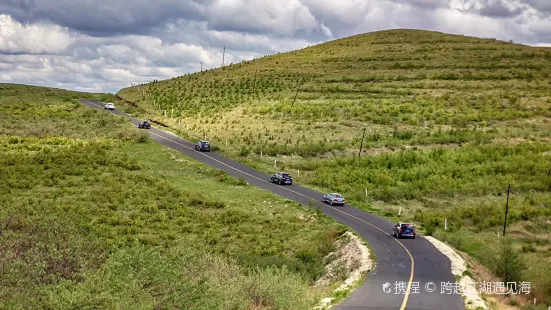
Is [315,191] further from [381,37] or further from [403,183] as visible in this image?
[381,37]

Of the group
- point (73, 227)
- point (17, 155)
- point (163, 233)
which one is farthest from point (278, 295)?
point (17, 155)

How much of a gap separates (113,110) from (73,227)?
258ft

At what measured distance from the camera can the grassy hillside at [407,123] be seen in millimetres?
49656

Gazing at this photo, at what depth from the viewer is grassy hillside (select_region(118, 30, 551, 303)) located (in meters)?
49.7

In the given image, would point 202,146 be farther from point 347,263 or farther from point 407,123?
point 347,263

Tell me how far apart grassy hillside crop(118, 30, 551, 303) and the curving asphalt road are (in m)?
3.39

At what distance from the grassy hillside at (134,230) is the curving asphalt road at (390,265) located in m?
2.03

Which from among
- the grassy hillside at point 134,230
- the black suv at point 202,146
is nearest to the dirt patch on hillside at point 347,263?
the grassy hillside at point 134,230

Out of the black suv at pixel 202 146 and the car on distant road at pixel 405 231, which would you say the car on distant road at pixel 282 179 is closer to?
the black suv at pixel 202 146

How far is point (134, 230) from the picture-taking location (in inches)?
1602

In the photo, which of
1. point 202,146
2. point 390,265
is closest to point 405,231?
point 390,265

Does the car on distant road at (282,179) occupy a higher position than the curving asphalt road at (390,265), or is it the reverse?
the car on distant road at (282,179)

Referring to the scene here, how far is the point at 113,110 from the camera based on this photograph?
4218 inches

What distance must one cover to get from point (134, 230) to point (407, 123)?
178 ft
